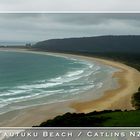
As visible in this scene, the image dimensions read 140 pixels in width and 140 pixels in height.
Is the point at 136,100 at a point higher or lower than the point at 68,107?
higher

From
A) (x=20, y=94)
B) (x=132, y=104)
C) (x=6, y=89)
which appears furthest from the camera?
(x=6, y=89)

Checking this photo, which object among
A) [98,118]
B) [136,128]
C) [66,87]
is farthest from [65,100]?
[136,128]

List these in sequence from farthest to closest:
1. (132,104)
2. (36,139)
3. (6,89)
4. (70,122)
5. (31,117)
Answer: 1. (6,89)
2. (132,104)
3. (31,117)
4. (70,122)
5. (36,139)

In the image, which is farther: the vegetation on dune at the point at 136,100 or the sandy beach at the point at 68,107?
the vegetation on dune at the point at 136,100

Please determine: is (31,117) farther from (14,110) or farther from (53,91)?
(53,91)

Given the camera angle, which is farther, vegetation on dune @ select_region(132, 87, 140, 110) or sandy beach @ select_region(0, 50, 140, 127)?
vegetation on dune @ select_region(132, 87, 140, 110)

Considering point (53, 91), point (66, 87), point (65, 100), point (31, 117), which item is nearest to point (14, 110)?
point (31, 117)

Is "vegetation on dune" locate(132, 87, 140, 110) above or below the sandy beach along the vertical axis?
above

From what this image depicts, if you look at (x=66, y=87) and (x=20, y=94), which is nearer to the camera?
(x=20, y=94)

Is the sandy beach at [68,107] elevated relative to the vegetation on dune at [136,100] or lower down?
lower down

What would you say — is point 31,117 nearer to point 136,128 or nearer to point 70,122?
point 70,122
